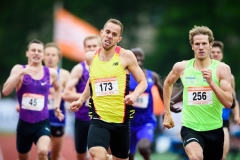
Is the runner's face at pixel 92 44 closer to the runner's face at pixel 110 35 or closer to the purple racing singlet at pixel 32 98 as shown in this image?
the purple racing singlet at pixel 32 98

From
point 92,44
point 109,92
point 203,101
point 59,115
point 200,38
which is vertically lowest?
point 59,115

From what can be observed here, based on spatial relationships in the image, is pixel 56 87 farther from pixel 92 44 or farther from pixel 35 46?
pixel 92 44

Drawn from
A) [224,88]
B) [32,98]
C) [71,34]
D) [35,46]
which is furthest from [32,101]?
[71,34]

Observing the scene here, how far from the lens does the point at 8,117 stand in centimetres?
2912

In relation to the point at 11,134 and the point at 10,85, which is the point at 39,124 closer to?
the point at 10,85

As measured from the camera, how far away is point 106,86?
9.57 meters

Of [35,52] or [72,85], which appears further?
[72,85]

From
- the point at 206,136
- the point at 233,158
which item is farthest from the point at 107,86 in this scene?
the point at 233,158

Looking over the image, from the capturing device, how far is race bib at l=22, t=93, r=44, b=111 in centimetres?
1138

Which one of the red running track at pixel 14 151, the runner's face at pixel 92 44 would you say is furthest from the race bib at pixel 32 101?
the red running track at pixel 14 151

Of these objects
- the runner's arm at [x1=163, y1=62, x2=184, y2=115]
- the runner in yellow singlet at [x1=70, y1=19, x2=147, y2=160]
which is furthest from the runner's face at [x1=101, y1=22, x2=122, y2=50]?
the runner's arm at [x1=163, y1=62, x2=184, y2=115]

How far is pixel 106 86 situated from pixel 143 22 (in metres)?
37.0

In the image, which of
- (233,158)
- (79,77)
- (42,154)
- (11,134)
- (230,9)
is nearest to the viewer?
(42,154)

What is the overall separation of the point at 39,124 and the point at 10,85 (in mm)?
819
